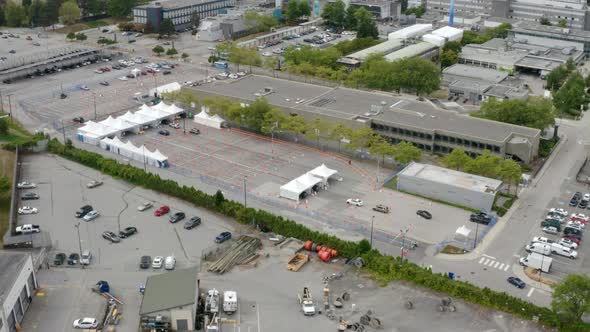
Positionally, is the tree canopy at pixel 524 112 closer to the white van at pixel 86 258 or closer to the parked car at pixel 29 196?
the white van at pixel 86 258

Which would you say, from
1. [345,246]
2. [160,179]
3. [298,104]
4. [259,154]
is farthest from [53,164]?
[345,246]

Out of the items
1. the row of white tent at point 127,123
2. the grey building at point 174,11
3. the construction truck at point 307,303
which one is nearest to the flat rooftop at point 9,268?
the construction truck at point 307,303

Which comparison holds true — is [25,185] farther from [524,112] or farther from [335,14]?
[335,14]

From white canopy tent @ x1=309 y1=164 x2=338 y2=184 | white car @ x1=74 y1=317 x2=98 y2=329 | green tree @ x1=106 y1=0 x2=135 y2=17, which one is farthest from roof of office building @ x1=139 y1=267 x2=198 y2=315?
green tree @ x1=106 y1=0 x2=135 y2=17

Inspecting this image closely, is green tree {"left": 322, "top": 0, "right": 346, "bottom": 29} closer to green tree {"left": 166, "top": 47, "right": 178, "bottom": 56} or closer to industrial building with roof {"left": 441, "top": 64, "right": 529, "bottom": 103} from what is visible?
green tree {"left": 166, "top": 47, "right": 178, "bottom": 56}

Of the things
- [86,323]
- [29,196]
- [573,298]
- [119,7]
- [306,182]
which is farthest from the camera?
[119,7]

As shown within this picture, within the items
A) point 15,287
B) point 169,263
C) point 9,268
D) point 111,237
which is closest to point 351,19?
point 111,237
